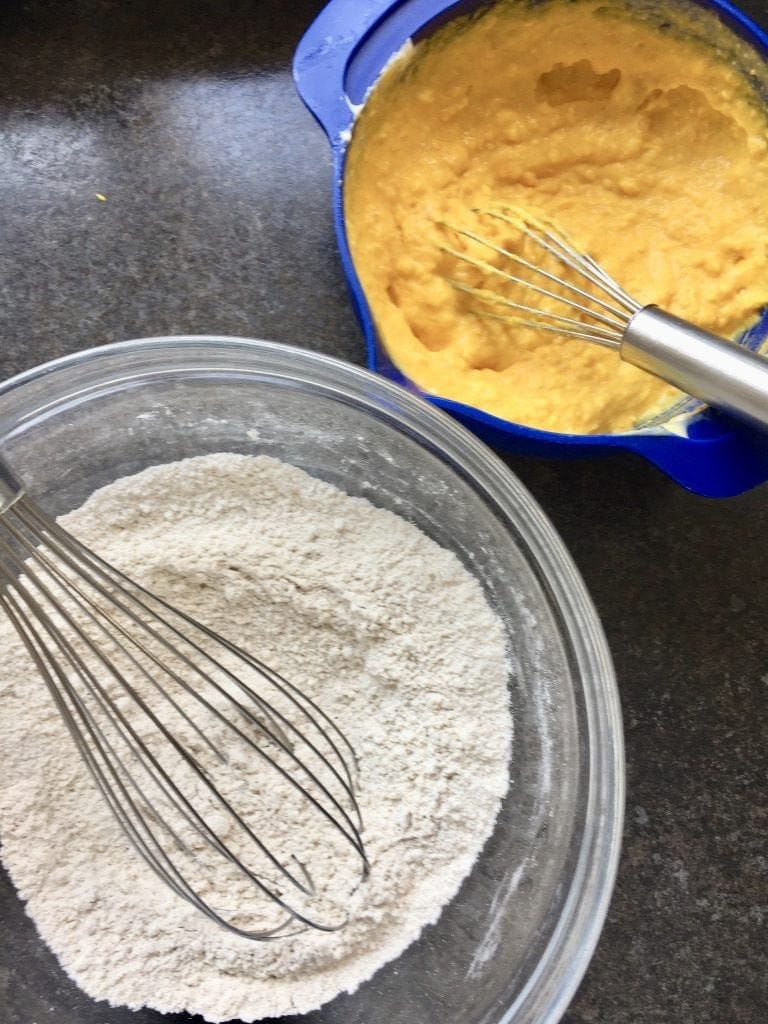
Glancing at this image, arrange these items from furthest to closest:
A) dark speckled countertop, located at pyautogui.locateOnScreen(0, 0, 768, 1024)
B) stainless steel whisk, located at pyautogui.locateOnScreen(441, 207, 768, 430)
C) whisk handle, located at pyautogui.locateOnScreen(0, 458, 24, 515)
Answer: dark speckled countertop, located at pyautogui.locateOnScreen(0, 0, 768, 1024) < stainless steel whisk, located at pyautogui.locateOnScreen(441, 207, 768, 430) < whisk handle, located at pyautogui.locateOnScreen(0, 458, 24, 515)

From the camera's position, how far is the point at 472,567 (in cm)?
80

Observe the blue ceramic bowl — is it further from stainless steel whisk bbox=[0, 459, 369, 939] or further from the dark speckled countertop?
stainless steel whisk bbox=[0, 459, 369, 939]

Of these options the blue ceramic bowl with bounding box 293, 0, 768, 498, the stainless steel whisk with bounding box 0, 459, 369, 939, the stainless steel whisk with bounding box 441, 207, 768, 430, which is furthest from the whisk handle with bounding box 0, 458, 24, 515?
the stainless steel whisk with bounding box 441, 207, 768, 430

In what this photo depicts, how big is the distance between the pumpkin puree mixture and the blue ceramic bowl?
0.02 metres

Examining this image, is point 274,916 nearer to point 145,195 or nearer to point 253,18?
point 145,195

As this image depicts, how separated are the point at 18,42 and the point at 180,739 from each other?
68cm

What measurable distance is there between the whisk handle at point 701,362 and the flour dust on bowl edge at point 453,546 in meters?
0.15

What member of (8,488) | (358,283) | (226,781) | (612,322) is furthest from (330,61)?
(226,781)

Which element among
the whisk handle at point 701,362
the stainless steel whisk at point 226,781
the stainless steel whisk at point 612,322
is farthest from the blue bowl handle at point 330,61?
the stainless steel whisk at point 226,781

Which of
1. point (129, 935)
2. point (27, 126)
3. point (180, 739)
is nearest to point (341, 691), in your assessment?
point (180, 739)

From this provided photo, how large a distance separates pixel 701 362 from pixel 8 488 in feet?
1.54

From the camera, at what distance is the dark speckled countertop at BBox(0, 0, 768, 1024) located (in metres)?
0.76

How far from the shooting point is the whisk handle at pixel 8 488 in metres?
0.55

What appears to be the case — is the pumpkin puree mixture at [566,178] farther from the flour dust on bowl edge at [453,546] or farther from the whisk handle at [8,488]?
the whisk handle at [8,488]
